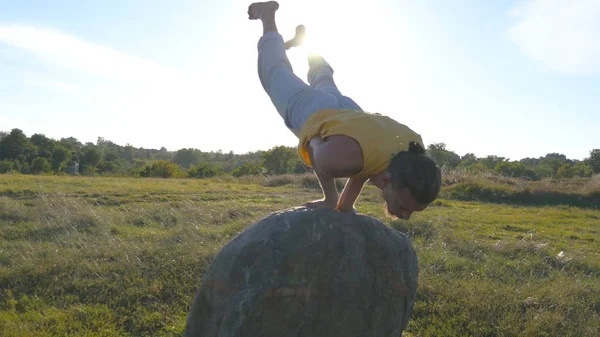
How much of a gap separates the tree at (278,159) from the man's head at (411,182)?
79.5 feet

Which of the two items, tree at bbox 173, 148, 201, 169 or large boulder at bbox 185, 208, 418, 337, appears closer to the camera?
large boulder at bbox 185, 208, 418, 337

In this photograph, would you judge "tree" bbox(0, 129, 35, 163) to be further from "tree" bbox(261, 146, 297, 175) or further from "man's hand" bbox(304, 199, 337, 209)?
"man's hand" bbox(304, 199, 337, 209)

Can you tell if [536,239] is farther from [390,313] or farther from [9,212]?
[9,212]

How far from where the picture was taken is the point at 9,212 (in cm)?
809

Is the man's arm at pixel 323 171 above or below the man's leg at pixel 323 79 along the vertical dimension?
below

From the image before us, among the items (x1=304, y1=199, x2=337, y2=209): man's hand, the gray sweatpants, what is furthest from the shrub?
(x1=304, y1=199, x2=337, y2=209): man's hand

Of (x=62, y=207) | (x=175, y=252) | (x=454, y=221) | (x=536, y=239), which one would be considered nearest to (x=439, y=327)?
(x=175, y=252)

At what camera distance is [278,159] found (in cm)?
2908

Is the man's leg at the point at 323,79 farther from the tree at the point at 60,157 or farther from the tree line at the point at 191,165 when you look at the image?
the tree at the point at 60,157

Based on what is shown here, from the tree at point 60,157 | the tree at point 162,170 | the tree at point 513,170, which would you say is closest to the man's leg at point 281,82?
the tree at point 513,170

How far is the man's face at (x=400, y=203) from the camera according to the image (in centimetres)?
309

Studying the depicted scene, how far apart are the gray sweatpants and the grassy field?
2156 millimetres

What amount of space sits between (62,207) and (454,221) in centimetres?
735

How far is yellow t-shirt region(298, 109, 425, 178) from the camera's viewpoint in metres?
3.11
